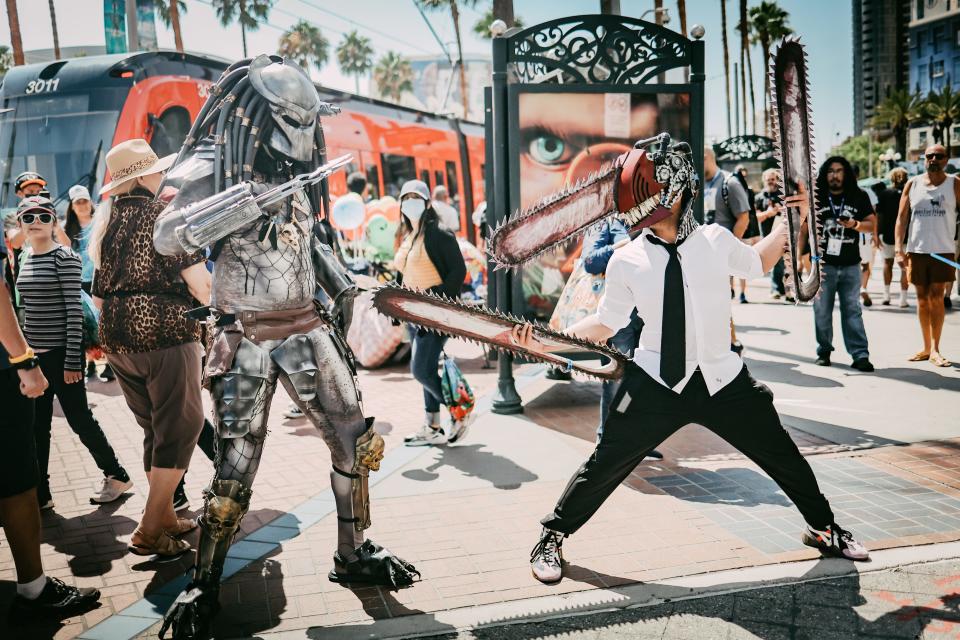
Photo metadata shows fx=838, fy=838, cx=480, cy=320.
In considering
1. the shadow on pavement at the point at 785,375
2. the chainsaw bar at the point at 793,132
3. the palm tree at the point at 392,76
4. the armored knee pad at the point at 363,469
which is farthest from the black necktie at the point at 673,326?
the palm tree at the point at 392,76

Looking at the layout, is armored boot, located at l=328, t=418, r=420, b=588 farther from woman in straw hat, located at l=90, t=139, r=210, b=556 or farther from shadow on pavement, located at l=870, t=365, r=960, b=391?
shadow on pavement, located at l=870, t=365, r=960, b=391

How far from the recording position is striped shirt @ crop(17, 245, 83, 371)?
482 cm

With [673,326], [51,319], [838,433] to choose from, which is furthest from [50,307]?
[838,433]

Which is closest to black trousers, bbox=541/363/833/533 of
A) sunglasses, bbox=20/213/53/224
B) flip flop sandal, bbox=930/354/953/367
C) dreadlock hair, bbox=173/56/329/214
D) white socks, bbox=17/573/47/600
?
dreadlock hair, bbox=173/56/329/214

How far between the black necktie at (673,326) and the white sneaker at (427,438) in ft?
9.72

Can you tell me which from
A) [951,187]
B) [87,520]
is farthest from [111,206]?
[951,187]

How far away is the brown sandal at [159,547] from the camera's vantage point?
4121 millimetres

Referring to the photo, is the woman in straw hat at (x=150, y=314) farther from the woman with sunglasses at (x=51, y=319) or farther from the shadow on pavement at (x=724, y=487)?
the shadow on pavement at (x=724, y=487)

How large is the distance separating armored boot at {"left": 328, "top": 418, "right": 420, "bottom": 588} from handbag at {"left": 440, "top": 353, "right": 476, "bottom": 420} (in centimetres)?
230

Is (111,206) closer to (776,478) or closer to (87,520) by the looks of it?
(87,520)

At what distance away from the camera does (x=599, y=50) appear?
670 centimetres

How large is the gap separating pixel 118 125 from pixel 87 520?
7.12 m

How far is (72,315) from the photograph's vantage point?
15.8ft

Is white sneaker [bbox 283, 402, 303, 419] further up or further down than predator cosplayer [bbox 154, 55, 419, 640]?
further down
